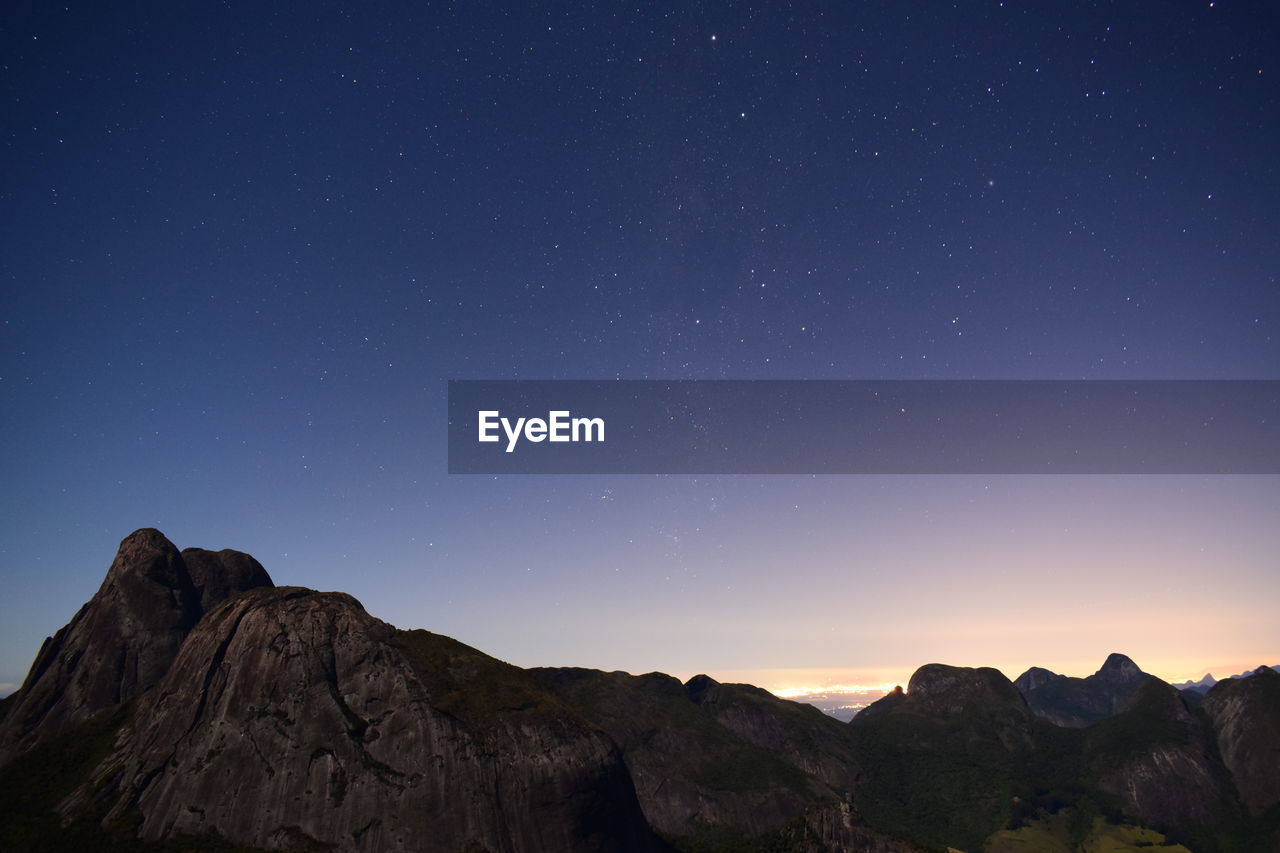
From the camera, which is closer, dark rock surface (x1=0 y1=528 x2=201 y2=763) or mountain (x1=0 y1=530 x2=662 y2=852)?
mountain (x1=0 y1=530 x2=662 y2=852)

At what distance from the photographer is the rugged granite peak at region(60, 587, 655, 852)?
14925 centimetres

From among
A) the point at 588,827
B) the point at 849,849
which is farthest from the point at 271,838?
the point at 849,849

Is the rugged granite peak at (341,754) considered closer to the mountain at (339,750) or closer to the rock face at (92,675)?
the mountain at (339,750)

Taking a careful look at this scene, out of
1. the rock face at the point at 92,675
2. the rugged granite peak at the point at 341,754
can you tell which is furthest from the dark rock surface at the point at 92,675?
the rugged granite peak at the point at 341,754

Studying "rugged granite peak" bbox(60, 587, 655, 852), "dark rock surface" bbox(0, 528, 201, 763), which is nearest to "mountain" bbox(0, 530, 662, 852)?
"rugged granite peak" bbox(60, 587, 655, 852)

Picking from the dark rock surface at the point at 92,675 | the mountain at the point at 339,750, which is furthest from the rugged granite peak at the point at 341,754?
the dark rock surface at the point at 92,675

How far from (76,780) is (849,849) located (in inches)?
6710

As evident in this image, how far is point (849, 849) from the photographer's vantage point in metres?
190

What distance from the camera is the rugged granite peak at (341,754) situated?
149 meters

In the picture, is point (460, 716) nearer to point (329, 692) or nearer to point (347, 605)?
point (329, 692)

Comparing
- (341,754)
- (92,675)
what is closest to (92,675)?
(92,675)

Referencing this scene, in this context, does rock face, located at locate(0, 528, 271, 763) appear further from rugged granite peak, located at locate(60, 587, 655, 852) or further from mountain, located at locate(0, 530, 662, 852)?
rugged granite peak, located at locate(60, 587, 655, 852)

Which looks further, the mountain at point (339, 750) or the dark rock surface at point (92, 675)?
the dark rock surface at point (92, 675)

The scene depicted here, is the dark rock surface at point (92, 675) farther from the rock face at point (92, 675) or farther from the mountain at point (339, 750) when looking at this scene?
the mountain at point (339, 750)
